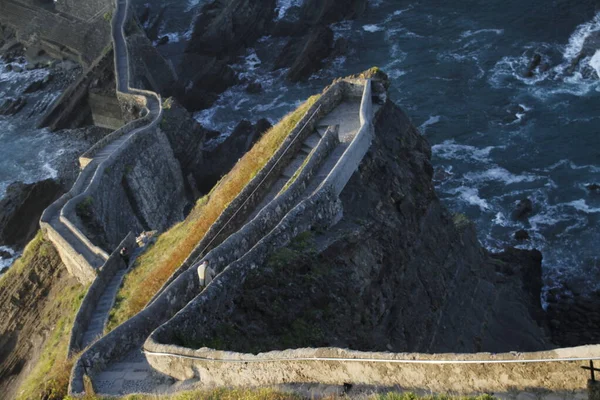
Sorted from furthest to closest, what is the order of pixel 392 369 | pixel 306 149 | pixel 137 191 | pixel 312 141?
pixel 137 191, pixel 312 141, pixel 306 149, pixel 392 369

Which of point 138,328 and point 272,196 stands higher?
point 138,328

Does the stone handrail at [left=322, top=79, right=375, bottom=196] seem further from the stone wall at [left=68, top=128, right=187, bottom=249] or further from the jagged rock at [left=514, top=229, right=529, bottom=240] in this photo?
the jagged rock at [left=514, top=229, right=529, bottom=240]

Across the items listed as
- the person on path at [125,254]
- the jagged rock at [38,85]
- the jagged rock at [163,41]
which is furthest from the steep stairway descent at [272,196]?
the jagged rock at [163,41]

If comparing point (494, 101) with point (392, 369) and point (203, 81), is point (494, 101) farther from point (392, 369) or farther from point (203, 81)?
point (392, 369)

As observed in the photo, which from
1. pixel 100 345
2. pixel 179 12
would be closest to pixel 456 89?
pixel 179 12

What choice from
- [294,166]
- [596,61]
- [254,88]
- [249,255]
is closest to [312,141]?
[294,166]

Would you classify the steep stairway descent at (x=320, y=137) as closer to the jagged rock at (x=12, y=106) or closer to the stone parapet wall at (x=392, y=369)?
the stone parapet wall at (x=392, y=369)

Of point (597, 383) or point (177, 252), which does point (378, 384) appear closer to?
point (597, 383)
